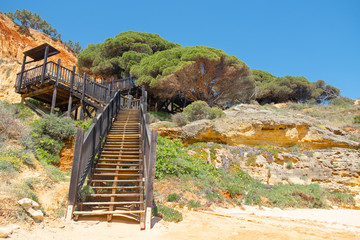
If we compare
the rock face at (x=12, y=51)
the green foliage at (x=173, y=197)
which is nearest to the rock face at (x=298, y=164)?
the green foliage at (x=173, y=197)

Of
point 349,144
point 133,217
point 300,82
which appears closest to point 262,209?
point 133,217

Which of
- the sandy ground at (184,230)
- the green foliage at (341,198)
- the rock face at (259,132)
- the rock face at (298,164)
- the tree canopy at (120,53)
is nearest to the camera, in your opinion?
the sandy ground at (184,230)

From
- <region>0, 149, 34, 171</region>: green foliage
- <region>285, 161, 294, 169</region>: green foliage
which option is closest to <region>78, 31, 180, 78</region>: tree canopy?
<region>285, 161, 294, 169</region>: green foliage

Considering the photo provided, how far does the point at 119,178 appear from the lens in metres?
6.54

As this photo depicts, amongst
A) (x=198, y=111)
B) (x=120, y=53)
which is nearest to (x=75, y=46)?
(x=120, y=53)

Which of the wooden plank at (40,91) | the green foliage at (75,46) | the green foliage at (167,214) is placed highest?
the green foliage at (75,46)

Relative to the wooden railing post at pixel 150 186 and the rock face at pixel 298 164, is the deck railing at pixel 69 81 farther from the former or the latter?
the wooden railing post at pixel 150 186

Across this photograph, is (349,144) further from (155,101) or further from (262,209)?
(155,101)

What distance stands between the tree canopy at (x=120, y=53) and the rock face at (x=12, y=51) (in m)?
6.36

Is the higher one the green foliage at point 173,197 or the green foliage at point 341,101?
the green foliage at point 341,101

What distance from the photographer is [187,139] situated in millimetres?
12867

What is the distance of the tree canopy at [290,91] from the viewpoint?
29984mm

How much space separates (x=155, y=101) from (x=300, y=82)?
68.5 feet

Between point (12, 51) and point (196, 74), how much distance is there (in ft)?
80.2
